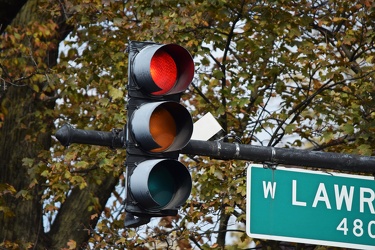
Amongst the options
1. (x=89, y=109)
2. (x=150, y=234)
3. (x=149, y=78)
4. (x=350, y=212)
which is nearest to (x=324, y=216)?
(x=350, y=212)

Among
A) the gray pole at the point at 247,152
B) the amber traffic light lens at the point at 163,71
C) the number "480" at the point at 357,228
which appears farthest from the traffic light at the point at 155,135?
the number "480" at the point at 357,228

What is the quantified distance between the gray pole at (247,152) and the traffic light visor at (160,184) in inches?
7.7

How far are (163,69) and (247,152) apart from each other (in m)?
0.93

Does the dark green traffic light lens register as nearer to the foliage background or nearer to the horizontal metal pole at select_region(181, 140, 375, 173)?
the horizontal metal pole at select_region(181, 140, 375, 173)

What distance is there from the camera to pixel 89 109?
14.4 m

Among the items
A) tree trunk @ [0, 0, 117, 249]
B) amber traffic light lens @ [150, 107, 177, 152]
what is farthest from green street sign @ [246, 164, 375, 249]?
tree trunk @ [0, 0, 117, 249]

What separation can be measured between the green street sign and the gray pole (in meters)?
0.10

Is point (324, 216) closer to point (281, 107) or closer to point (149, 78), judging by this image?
point (149, 78)

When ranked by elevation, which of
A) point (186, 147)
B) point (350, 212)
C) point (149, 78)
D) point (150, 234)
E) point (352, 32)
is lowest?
point (150, 234)

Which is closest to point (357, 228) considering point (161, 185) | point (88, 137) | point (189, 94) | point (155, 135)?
point (161, 185)

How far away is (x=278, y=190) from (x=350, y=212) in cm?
46

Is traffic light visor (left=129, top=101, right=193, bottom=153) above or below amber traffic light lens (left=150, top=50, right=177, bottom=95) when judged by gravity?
below

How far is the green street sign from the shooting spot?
553 cm

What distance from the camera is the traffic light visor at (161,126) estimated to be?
476cm
